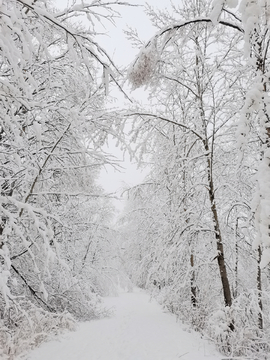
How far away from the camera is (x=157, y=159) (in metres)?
8.57

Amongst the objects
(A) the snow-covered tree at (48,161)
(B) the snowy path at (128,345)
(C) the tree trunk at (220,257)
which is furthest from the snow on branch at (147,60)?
(B) the snowy path at (128,345)

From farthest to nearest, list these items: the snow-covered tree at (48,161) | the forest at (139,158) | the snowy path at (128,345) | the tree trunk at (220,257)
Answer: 1. the tree trunk at (220,257)
2. the snowy path at (128,345)
3. the forest at (139,158)
4. the snow-covered tree at (48,161)

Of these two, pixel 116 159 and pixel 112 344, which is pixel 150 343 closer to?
pixel 112 344

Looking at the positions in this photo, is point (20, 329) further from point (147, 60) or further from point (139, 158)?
point (147, 60)

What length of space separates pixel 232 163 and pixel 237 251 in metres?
1.85

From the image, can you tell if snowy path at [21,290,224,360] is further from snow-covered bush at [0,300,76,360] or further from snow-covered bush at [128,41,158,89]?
snow-covered bush at [128,41,158,89]

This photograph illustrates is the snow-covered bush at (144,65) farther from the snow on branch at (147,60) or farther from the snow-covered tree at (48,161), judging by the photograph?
the snow-covered tree at (48,161)

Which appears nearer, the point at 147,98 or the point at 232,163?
the point at 232,163

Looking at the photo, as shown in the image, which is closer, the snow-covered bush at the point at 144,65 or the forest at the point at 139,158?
the snow-covered bush at the point at 144,65

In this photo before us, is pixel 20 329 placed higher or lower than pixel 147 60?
lower

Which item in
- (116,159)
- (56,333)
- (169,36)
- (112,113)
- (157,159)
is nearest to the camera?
(169,36)

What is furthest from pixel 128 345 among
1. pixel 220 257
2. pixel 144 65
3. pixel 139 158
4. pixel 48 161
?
pixel 144 65

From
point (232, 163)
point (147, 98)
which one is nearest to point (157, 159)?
point (147, 98)

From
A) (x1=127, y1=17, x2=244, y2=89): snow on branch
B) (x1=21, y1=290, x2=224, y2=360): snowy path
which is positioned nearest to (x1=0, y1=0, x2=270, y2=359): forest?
(x1=127, y1=17, x2=244, y2=89): snow on branch
